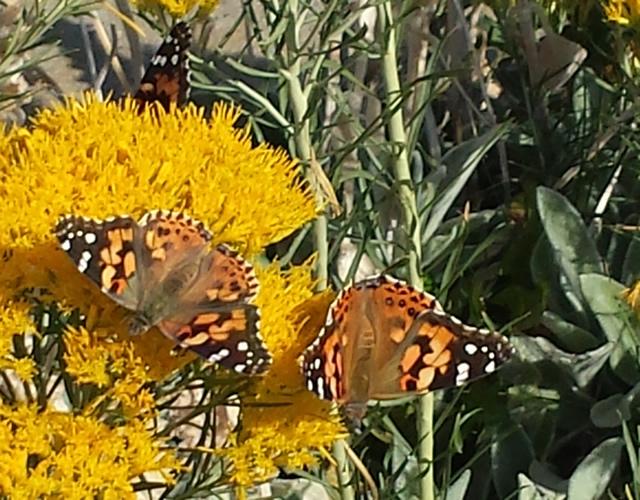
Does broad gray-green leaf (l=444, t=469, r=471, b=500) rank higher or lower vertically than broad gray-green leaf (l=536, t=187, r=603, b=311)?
lower

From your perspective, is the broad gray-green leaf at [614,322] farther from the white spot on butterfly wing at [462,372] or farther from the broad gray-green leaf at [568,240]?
the white spot on butterfly wing at [462,372]

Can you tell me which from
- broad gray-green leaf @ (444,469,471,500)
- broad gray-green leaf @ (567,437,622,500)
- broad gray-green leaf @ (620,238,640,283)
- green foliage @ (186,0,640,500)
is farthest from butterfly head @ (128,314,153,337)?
broad gray-green leaf @ (620,238,640,283)

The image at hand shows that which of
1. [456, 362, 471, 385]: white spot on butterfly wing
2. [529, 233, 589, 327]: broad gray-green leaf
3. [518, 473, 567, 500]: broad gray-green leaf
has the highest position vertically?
[456, 362, 471, 385]: white spot on butterfly wing

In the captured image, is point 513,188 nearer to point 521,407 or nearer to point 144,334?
point 521,407

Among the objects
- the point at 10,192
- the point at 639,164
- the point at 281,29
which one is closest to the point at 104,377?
the point at 10,192

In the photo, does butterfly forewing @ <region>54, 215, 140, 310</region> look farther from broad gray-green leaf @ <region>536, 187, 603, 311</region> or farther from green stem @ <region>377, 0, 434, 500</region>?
broad gray-green leaf @ <region>536, 187, 603, 311</region>

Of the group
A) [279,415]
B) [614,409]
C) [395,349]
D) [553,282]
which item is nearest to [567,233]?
[553,282]

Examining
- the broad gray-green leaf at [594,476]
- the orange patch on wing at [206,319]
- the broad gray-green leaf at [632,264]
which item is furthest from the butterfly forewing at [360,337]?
the broad gray-green leaf at [632,264]
